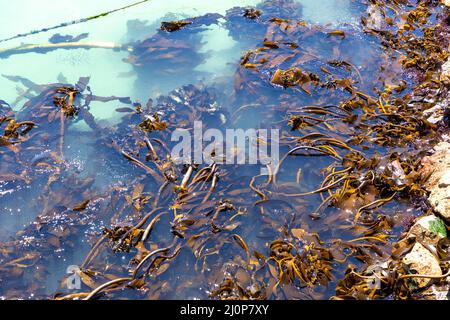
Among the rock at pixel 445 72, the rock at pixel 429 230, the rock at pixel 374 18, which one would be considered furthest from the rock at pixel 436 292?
the rock at pixel 374 18

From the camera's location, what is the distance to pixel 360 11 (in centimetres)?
522

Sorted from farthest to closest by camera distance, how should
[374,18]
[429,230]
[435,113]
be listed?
1. [374,18]
2. [435,113]
3. [429,230]

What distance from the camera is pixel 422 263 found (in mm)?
2500

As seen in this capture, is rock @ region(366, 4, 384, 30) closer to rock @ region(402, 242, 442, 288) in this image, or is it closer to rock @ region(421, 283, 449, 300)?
rock @ region(402, 242, 442, 288)

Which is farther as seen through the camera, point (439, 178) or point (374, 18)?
point (374, 18)

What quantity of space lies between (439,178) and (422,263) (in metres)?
0.82

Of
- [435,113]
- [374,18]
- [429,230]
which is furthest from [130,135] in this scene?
[374,18]

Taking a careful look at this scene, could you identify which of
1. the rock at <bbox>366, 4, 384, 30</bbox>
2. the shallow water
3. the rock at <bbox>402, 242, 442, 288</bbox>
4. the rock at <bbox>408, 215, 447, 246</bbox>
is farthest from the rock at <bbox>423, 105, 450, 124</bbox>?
the rock at <bbox>366, 4, 384, 30</bbox>

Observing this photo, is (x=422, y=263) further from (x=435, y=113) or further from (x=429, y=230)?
(x=435, y=113)

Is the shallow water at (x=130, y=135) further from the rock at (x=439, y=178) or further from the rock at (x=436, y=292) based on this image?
the rock at (x=436, y=292)

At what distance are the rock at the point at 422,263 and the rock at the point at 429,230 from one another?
8 cm

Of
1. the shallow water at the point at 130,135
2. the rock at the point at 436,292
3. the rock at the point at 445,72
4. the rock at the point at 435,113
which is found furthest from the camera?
the rock at the point at 445,72

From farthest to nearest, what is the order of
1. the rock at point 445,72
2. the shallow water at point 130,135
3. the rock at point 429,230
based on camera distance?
the rock at point 445,72 < the shallow water at point 130,135 < the rock at point 429,230

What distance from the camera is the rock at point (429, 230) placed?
8.66 feet
